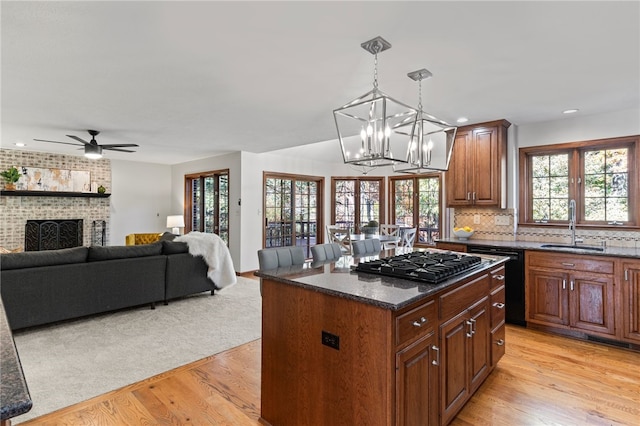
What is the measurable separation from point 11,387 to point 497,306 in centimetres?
281

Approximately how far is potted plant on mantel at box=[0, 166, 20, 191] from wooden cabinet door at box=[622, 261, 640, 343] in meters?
9.04

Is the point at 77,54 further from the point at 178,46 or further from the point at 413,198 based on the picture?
the point at 413,198

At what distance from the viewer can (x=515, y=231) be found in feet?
14.1

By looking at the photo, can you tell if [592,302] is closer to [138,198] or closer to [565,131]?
[565,131]

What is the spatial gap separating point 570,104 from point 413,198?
3956 millimetres

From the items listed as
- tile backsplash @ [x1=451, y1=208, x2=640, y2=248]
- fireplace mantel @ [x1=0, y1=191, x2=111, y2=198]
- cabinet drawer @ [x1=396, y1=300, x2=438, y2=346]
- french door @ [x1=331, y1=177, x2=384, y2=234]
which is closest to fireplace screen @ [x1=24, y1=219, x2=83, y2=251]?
fireplace mantel @ [x1=0, y1=191, x2=111, y2=198]

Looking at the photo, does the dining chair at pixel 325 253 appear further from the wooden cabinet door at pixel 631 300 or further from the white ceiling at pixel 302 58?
the wooden cabinet door at pixel 631 300

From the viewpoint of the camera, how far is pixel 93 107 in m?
3.77

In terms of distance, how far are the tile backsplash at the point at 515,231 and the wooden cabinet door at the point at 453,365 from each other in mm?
2607

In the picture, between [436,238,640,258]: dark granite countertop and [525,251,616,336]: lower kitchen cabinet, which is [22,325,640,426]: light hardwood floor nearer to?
[525,251,616,336]: lower kitchen cabinet

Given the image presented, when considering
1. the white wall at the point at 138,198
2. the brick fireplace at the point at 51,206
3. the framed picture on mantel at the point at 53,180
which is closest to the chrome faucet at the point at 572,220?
the white wall at the point at 138,198

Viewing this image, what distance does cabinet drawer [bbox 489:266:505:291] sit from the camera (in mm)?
2576

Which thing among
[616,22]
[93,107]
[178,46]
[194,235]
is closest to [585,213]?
[616,22]

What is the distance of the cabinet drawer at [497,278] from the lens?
8.45 ft
